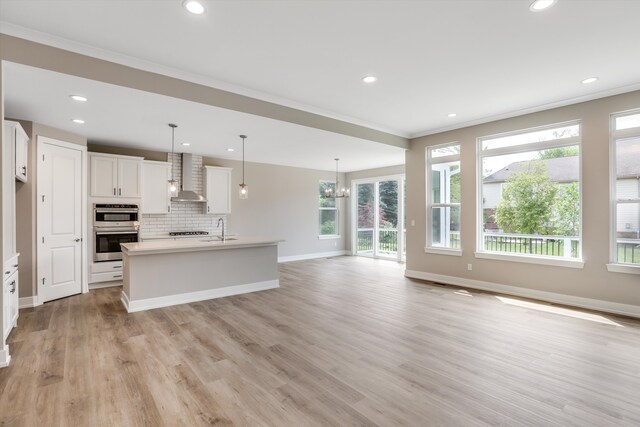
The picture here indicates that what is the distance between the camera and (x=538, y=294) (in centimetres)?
484

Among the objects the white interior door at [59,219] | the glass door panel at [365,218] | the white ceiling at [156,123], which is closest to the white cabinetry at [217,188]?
the white ceiling at [156,123]

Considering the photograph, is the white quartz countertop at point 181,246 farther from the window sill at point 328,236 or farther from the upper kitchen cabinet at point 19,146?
the window sill at point 328,236

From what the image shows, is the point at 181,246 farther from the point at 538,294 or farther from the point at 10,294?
the point at 538,294

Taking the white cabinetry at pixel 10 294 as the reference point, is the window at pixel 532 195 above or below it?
above

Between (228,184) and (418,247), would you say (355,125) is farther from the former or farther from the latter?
(228,184)

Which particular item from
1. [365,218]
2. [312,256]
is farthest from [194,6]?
[365,218]

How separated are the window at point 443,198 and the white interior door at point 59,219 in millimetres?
6227

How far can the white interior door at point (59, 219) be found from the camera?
15.3 feet

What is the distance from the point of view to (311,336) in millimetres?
3432

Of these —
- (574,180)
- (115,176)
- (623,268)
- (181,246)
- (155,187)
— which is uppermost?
(115,176)

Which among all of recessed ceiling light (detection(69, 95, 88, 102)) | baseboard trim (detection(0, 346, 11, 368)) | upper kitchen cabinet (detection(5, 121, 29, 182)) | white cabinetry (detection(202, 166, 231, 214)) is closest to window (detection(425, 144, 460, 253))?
white cabinetry (detection(202, 166, 231, 214))

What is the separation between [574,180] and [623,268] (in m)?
1.31

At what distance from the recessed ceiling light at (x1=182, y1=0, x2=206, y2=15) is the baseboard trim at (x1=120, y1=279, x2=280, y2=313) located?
370 centimetres

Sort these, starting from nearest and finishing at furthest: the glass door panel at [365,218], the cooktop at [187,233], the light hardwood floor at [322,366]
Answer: the light hardwood floor at [322,366]
the cooktop at [187,233]
the glass door panel at [365,218]
